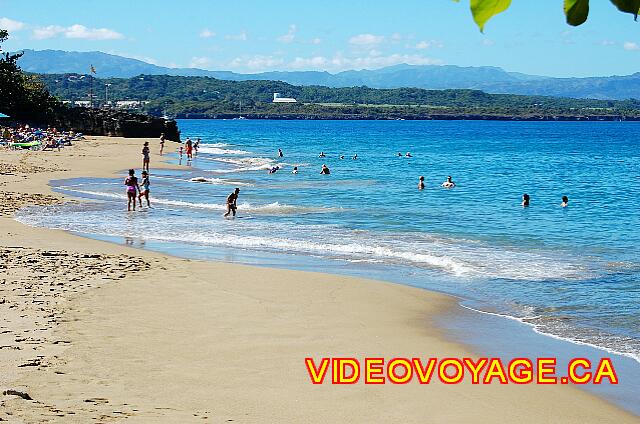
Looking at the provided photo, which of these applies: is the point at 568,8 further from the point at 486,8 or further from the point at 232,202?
the point at 232,202

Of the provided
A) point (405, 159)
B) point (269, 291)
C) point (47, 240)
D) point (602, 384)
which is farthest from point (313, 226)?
A: point (405, 159)

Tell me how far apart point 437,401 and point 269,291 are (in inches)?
241

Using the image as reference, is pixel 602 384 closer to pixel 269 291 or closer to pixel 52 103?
pixel 269 291

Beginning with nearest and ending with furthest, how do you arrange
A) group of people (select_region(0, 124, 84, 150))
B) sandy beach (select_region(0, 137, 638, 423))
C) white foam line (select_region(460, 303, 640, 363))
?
sandy beach (select_region(0, 137, 638, 423))
white foam line (select_region(460, 303, 640, 363))
group of people (select_region(0, 124, 84, 150))

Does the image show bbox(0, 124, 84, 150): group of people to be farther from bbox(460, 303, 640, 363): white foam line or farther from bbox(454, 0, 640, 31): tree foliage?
bbox(454, 0, 640, 31): tree foliage

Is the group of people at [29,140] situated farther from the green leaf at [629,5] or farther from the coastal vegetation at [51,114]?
the green leaf at [629,5]

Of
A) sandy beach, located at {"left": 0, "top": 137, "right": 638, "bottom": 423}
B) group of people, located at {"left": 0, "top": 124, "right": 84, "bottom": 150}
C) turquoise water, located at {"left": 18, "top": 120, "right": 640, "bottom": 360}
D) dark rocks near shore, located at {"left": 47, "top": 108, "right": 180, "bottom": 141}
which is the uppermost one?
dark rocks near shore, located at {"left": 47, "top": 108, "right": 180, "bottom": 141}

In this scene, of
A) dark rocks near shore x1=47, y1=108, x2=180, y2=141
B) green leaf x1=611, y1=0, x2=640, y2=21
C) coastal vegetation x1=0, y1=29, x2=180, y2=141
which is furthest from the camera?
dark rocks near shore x1=47, y1=108, x2=180, y2=141

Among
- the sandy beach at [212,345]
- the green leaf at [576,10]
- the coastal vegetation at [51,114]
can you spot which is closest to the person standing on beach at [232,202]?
the sandy beach at [212,345]

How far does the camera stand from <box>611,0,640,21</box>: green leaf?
1356mm

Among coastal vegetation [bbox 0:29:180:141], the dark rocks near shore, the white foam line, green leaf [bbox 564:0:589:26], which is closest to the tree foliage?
green leaf [bbox 564:0:589:26]

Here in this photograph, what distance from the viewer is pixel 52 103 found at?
76.8 metres

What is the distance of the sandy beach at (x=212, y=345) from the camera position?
8156mm

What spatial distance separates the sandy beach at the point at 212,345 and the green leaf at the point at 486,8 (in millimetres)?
6675
